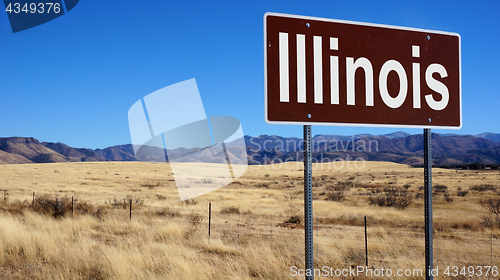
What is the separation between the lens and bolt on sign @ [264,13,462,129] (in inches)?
117

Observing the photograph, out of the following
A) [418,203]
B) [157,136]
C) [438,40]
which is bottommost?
[418,203]

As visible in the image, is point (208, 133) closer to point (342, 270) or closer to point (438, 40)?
point (342, 270)

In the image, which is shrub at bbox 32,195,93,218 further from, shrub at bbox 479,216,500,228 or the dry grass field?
shrub at bbox 479,216,500,228

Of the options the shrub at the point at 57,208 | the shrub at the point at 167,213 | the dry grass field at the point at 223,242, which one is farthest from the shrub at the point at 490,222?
the shrub at the point at 57,208

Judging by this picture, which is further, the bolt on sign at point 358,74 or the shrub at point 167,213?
the shrub at point 167,213

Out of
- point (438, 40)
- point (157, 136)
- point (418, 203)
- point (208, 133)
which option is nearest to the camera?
point (438, 40)

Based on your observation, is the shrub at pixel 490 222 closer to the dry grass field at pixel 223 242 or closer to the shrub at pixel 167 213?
the dry grass field at pixel 223 242

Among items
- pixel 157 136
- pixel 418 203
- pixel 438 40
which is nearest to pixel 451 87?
pixel 438 40

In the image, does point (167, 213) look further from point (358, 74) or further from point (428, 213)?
point (358, 74)

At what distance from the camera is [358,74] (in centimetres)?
322

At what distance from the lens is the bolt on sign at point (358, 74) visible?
117 inches

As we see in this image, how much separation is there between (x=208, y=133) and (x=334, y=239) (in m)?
6.05

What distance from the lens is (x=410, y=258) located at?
8.87 m

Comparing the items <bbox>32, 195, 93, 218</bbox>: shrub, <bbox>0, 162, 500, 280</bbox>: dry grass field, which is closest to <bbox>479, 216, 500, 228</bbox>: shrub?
<bbox>0, 162, 500, 280</bbox>: dry grass field
